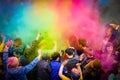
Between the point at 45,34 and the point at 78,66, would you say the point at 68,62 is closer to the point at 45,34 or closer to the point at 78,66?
the point at 78,66

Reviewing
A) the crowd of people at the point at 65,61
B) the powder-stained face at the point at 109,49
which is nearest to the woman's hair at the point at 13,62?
the crowd of people at the point at 65,61

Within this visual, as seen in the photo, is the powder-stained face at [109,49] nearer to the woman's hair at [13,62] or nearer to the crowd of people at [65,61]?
the crowd of people at [65,61]

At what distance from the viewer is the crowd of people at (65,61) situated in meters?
4.20

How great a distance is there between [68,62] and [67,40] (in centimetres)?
24

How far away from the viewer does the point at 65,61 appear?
4223 millimetres

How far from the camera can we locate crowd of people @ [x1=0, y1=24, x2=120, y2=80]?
4.20 metres

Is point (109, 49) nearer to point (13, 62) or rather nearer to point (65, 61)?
point (65, 61)

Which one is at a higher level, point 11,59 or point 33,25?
point 33,25

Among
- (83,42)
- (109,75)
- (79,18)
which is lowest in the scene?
(109,75)

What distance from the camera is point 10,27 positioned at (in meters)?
4.25

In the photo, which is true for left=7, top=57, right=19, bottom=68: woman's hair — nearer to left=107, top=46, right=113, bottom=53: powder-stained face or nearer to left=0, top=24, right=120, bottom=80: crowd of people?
left=0, top=24, right=120, bottom=80: crowd of people

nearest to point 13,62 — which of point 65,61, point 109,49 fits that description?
→ point 65,61

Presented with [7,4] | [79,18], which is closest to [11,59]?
[7,4]

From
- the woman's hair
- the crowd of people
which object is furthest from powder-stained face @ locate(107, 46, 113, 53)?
the woman's hair
